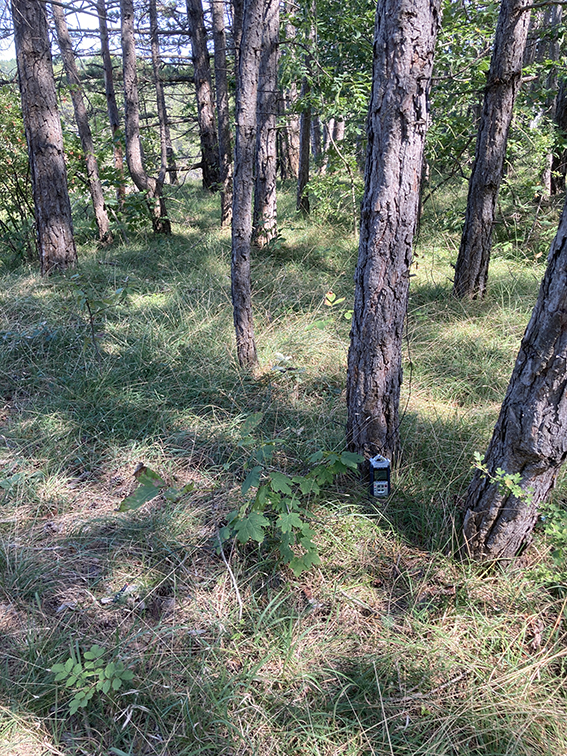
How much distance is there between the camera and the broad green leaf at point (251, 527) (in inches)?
83.1

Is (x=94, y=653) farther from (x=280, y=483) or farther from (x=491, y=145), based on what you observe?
Answer: (x=491, y=145)

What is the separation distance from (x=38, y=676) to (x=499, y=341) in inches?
157

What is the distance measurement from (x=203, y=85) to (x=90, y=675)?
10.5m

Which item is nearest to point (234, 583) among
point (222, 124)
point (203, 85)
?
point (222, 124)

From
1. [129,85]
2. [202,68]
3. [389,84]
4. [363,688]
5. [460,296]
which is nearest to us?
[363,688]

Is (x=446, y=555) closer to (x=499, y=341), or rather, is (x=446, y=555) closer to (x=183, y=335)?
(x=499, y=341)

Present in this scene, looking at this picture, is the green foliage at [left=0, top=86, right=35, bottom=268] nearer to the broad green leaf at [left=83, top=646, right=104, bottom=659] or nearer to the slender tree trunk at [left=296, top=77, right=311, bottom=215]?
the slender tree trunk at [left=296, top=77, right=311, bottom=215]

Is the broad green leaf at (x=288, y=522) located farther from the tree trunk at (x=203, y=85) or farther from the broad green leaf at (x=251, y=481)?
→ the tree trunk at (x=203, y=85)

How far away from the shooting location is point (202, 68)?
9.39 m

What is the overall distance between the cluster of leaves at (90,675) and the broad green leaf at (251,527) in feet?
2.15

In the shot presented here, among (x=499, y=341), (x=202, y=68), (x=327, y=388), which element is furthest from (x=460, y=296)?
(x=202, y=68)

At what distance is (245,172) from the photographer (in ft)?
12.0

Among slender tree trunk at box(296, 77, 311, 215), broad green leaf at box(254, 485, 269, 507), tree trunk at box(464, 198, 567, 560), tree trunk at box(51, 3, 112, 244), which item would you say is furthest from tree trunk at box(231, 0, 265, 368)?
slender tree trunk at box(296, 77, 311, 215)

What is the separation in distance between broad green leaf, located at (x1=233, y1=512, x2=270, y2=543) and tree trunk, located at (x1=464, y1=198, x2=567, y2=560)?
97 cm
